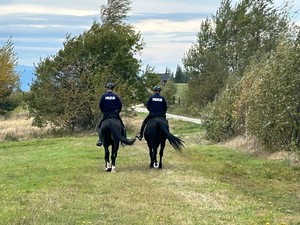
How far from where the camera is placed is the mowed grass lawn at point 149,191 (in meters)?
9.83

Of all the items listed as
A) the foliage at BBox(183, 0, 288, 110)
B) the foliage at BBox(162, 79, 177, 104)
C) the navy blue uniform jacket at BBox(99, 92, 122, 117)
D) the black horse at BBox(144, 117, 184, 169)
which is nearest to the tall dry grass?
the foliage at BBox(183, 0, 288, 110)

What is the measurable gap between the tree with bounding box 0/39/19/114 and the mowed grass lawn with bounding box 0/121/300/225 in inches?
1011

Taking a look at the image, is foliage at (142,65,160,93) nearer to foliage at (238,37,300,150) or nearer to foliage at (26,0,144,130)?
foliage at (26,0,144,130)

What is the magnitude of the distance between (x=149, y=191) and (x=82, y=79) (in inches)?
1071

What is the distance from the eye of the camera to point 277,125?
19.7m

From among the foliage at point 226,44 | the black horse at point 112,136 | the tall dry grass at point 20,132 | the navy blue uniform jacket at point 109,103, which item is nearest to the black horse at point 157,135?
the black horse at point 112,136

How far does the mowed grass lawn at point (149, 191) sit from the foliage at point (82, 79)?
18.1 metres

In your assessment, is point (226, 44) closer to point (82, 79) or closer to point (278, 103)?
point (82, 79)

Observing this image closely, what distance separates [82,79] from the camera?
39.2 metres

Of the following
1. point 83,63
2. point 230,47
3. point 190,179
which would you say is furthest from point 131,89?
point 190,179

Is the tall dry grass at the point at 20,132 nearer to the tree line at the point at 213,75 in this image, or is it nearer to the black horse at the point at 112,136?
the tree line at the point at 213,75

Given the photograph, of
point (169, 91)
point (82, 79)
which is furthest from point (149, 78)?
point (169, 91)

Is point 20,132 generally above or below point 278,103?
below

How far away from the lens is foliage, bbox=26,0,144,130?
39.0 m
